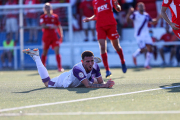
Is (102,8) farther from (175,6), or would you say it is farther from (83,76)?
(83,76)

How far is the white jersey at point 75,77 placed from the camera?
5.44 m

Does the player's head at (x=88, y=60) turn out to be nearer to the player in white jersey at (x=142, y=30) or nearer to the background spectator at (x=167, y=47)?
the player in white jersey at (x=142, y=30)

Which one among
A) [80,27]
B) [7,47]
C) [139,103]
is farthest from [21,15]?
[139,103]

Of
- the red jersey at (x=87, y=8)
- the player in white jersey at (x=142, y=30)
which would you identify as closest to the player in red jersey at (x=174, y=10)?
the player in white jersey at (x=142, y=30)

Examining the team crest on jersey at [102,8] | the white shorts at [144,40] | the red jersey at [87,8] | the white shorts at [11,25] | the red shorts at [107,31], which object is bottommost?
the white shorts at [144,40]

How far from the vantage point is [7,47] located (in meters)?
13.7

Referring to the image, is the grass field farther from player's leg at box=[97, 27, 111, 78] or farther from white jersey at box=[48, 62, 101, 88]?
player's leg at box=[97, 27, 111, 78]

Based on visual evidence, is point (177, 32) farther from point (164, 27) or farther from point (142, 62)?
point (164, 27)

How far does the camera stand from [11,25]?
46.2 feet

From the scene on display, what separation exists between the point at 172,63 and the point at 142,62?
1262 mm

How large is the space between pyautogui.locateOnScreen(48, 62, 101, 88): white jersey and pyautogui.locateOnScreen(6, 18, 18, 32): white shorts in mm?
8467

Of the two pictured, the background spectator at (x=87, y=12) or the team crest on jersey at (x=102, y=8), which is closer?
the team crest on jersey at (x=102, y=8)

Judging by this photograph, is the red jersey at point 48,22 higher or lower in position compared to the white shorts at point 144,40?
higher

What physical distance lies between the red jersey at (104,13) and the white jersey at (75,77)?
98.5 inches
